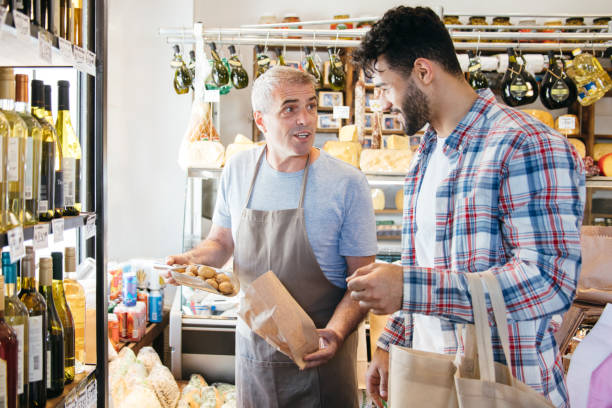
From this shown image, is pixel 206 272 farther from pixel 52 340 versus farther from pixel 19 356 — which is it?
pixel 19 356

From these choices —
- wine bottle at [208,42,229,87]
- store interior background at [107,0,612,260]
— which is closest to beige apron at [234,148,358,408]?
wine bottle at [208,42,229,87]

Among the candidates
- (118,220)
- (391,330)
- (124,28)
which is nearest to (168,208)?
(118,220)

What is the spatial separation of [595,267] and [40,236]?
250 centimetres

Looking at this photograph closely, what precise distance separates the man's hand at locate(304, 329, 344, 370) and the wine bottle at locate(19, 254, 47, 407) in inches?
30.1

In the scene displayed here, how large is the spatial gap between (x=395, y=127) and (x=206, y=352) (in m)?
3.46

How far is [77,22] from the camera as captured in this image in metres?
1.58

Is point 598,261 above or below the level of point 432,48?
below

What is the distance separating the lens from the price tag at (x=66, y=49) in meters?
1.27

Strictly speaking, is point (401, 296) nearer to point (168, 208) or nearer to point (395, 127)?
point (168, 208)

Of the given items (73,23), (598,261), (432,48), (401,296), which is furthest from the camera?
(598,261)

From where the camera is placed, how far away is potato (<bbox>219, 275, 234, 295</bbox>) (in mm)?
1764

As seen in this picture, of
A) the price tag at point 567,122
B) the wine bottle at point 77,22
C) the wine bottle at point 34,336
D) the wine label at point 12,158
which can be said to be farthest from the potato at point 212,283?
the price tag at point 567,122

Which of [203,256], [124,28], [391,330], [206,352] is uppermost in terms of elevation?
[124,28]

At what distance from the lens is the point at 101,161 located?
62.5 inches
